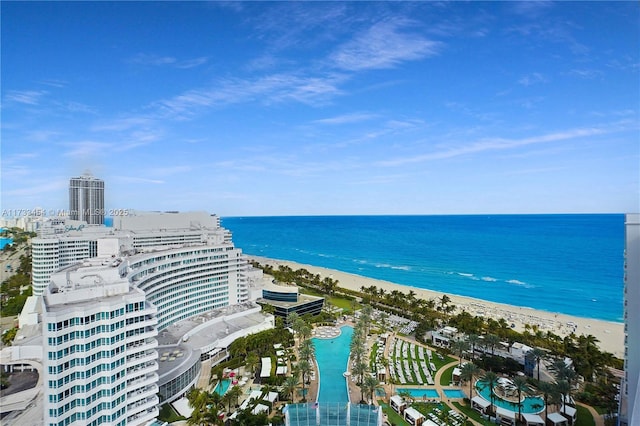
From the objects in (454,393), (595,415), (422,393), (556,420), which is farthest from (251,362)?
(595,415)

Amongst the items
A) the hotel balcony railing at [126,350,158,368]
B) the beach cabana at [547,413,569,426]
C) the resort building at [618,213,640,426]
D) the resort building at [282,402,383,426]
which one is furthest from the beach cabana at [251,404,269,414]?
the resort building at [618,213,640,426]

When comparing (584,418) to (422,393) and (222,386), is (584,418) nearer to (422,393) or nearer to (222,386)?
(422,393)

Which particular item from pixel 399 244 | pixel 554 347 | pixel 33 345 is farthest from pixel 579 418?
pixel 399 244

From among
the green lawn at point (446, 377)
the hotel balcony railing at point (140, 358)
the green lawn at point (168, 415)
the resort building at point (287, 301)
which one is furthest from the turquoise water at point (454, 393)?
the resort building at point (287, 301)

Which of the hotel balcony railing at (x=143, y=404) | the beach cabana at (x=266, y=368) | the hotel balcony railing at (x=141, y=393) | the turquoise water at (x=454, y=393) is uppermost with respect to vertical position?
the hotel balcony railing at (x=141, y=393)

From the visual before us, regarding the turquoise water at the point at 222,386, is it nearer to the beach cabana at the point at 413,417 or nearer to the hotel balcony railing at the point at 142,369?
the hotel balcony railing at the point at 142,369
